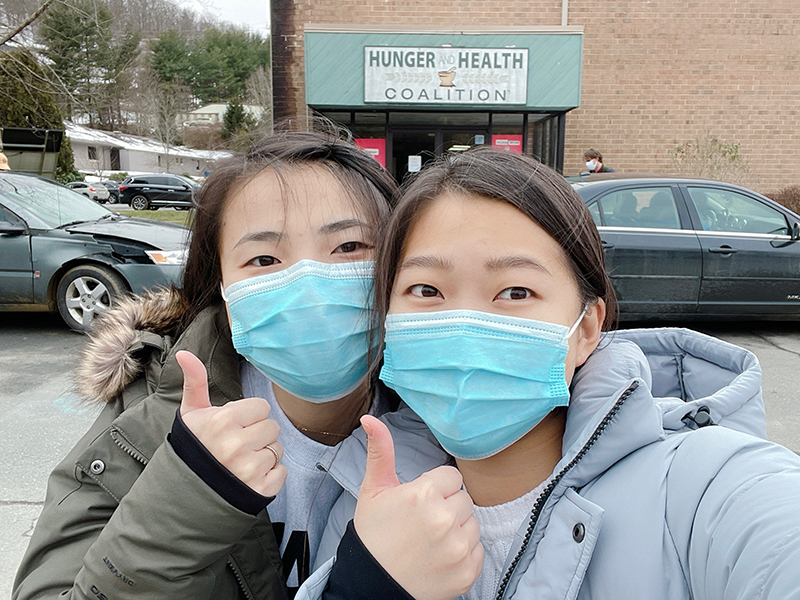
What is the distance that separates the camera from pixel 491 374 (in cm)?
133

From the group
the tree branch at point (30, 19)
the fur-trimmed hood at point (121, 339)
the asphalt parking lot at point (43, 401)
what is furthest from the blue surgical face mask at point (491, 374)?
the tree branch at point (30, 19)

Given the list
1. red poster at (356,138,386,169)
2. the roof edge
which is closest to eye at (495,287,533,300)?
the roof edge

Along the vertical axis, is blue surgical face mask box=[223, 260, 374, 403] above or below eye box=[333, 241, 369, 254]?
below

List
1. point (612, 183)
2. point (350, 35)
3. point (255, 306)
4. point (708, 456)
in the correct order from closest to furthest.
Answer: point (708, 456)
point (255, 306)
point (612, 183)
point (350, 35)

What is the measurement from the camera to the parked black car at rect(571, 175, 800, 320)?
5.96 meters

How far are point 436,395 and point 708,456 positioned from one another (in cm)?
56

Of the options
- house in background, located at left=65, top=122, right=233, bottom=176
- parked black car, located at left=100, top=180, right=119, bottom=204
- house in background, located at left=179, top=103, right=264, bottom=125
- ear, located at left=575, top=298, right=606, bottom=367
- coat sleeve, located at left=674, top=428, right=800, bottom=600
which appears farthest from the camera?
house in background, located at left=65, top=122, right=233, bottom=176

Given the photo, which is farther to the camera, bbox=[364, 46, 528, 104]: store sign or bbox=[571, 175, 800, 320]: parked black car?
bbox=[364, 46, 528, 104]: store sign

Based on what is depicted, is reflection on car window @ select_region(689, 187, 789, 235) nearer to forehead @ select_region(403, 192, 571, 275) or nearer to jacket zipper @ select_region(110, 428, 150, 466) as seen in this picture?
forehead @ select_region(403, 192, 571, 275)

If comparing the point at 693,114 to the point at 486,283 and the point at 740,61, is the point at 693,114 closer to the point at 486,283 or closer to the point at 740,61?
the point at 740,61

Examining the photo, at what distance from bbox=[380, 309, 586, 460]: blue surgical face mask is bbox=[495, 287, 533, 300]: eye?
0.04m

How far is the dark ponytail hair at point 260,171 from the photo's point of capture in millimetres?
1614

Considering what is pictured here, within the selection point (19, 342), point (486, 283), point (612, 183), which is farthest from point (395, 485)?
point (19, 342)

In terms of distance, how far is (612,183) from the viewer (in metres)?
6.07
